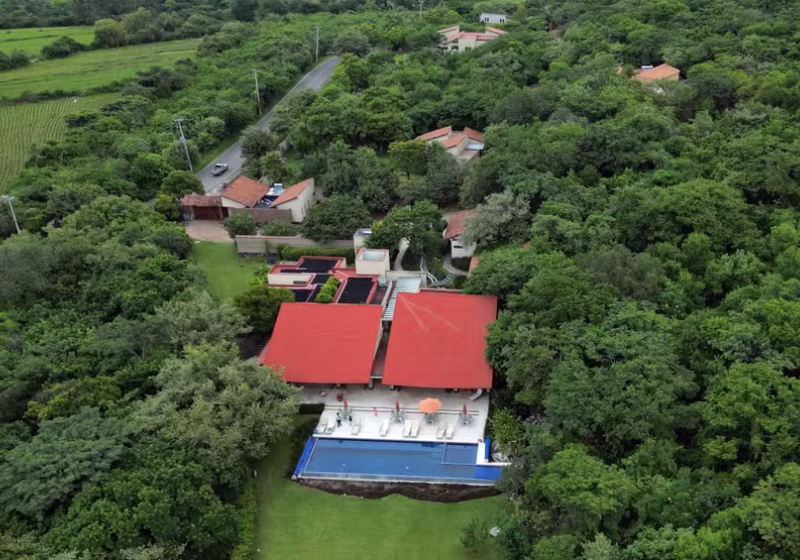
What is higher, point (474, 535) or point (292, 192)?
point (474, 535)

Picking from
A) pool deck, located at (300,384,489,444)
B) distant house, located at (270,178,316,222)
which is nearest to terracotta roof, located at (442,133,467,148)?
distant house, located at (270,178,316,222)

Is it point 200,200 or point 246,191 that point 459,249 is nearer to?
point 246,191

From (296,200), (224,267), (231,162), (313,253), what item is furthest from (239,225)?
(231,162)

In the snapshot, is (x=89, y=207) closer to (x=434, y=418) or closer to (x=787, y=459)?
(x=434, y=418)

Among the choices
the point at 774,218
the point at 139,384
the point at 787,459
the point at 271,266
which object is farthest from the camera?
the point at 271,266

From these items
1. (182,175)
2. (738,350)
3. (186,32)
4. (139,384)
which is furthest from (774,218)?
(186,32)

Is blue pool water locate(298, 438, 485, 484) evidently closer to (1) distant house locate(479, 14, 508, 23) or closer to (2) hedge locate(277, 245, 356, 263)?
(2) hedge locate(277, 245, 356, 263)
